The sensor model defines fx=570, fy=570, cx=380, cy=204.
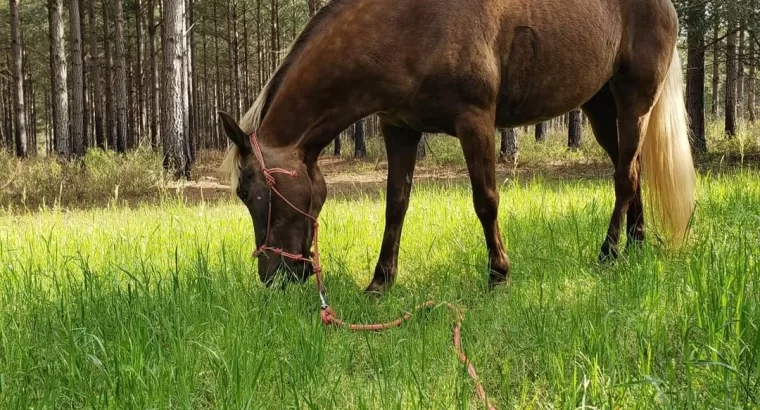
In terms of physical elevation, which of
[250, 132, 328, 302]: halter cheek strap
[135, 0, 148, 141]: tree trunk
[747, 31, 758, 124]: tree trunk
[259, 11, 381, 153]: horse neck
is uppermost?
[135, 0, 148, 141]: tree trunk

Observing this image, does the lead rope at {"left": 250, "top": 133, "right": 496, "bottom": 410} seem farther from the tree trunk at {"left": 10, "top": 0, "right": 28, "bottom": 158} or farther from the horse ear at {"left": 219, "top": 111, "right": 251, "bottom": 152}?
the tree trunk at {"left": 10, "top": 0, "right": 28, "bottom": 158}

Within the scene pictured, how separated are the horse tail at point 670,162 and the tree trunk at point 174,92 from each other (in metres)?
9.55

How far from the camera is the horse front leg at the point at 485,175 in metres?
3.26

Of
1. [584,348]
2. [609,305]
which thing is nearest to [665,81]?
[609,305]

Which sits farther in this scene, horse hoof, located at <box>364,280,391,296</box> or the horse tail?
the horse tail

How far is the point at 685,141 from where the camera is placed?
430 cm

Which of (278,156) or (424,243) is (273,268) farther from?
(424,243)

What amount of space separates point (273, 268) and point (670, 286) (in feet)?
6.68

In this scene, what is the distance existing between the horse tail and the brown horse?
2 centimetres

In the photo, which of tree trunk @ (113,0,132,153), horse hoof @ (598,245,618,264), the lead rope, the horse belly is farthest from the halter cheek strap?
tree trunk @ (113,0,132,153)

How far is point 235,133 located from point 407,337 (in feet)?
4.47

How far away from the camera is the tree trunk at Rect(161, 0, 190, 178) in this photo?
38.7ft

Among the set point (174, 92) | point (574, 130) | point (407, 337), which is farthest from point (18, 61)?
point (407, 337)

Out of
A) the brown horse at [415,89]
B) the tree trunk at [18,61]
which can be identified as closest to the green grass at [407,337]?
the brown horse at [415,89]
